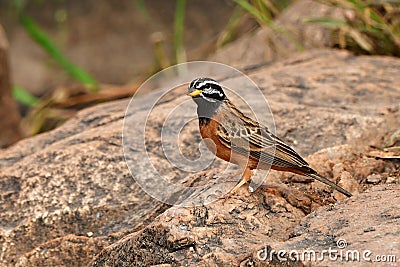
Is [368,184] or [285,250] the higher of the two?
[368,184]

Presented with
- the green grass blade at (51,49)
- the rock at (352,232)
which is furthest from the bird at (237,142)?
the green grass blade at (51,49)

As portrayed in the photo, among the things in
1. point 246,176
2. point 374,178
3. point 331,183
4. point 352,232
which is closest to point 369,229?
point 352,232

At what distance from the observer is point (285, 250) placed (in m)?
3.69

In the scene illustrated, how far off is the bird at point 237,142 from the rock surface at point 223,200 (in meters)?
0.17

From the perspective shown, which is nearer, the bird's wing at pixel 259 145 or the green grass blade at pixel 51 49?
the bird's wing at pixel 259 145

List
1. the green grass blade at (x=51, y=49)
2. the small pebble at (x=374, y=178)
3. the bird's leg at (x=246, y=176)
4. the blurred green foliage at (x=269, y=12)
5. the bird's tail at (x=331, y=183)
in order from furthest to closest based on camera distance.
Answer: the green grass blade at (x=51, y=49), the blurred green foliage at (x=269, y=12), the small pebble at (x=374, y=178), the bird's leg at (x=246, y=176), the bird's tail at (x=331, y=183)

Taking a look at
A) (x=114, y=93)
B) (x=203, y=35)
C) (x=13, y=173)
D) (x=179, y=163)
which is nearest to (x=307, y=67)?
(x=179, y=163)

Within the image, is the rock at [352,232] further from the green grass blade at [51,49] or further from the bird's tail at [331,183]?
the green grass blade at [51,49]

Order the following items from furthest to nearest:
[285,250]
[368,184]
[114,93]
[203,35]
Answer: [203,35]
[114,93]
[368,184]
[285,250]

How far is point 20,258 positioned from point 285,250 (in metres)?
2.22

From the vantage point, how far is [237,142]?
15.7 ft

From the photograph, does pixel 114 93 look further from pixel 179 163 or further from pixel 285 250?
pixel 285 250

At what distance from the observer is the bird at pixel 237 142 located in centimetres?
470

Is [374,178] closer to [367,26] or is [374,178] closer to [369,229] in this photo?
[369,229]
